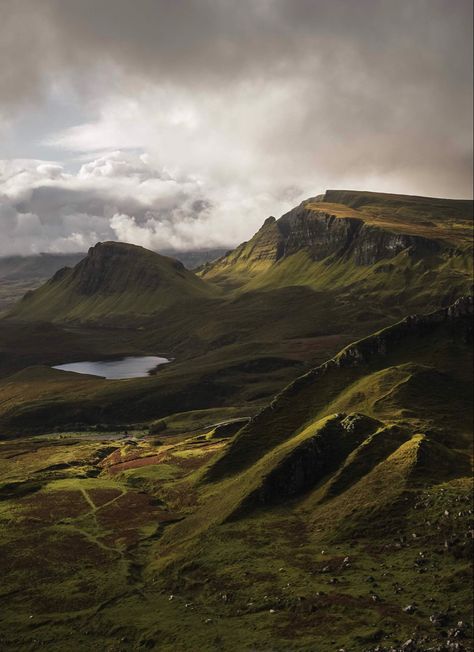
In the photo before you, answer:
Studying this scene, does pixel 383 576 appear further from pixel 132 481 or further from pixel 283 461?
pixel 132 481

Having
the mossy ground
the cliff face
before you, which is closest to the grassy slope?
the mossy ground

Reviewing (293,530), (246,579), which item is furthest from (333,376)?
(246,579)

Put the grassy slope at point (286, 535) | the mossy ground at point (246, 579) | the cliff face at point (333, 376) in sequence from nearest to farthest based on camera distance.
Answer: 1. the mossy ground at point (246, 579)
2. the grassy slope at point (286, 535)
3. the cliff face at point (333, 376)

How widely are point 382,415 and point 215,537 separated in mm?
47563

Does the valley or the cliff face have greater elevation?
the cliff face

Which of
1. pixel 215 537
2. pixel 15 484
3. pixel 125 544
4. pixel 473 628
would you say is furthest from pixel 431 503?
pixel 15 484

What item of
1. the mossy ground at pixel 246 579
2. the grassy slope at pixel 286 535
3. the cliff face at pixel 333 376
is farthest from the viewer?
the cliff face at pixel 333 376

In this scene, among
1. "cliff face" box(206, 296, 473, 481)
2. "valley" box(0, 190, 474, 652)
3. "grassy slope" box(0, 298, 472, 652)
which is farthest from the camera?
"cliff face" box(206, 296, 473, 481)

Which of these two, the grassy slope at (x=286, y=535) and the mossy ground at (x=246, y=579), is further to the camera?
the grassy slope at (x=286, y=535)

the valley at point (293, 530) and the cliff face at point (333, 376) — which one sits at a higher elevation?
the cliff face at point (333, 376)

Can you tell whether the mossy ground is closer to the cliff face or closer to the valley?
the valley

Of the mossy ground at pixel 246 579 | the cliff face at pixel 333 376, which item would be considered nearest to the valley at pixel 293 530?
the mossy ground at pixel 246 579

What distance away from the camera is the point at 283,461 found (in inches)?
4500

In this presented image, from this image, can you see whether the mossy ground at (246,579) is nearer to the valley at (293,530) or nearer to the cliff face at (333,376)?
the valley at (293,530)
